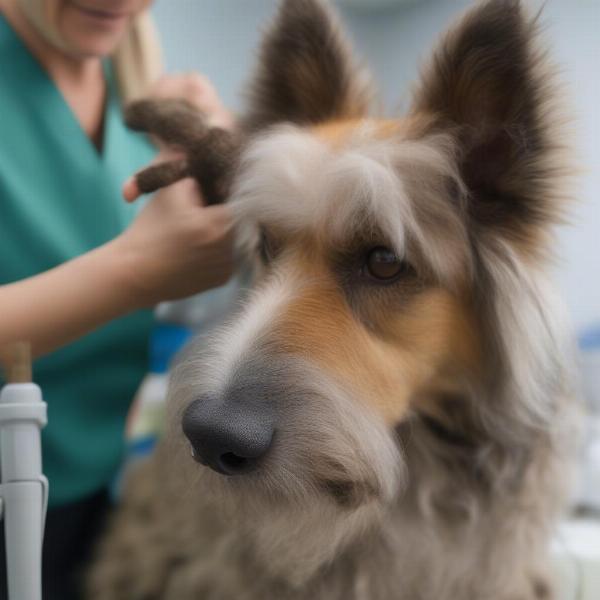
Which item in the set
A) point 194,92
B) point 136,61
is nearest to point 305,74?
point 194,92

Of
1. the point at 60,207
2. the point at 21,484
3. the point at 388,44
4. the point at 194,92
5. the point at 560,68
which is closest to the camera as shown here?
the point at 21,484

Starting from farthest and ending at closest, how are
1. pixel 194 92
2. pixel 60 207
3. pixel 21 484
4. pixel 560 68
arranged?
pixel 194 92 < pixel 60 207 < pixel 560 68 < pixel 21 484

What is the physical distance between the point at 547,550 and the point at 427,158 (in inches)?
21.7

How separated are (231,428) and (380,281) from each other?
225 mm

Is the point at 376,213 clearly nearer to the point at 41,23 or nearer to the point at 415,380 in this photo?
the point at 415,380

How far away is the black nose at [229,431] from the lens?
610 millimetres

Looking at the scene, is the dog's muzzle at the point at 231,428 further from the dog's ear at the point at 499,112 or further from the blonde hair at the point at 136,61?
the blonde hair at the point at 136,61

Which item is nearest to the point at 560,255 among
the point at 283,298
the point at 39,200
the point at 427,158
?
the point at 427,158

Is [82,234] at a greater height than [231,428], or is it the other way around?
[82,234]

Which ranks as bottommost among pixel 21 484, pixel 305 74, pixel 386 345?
pixel 386 345

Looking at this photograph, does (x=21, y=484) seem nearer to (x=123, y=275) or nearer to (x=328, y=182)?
(x=123, y=275)

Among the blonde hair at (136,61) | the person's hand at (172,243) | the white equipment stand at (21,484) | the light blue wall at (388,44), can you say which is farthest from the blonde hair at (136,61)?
the white equipment stand at (21,484)

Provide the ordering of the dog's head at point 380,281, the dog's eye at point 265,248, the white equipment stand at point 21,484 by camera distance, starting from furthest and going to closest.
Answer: the dog's eye at point 265,248 → the dog's head at point 380,281 → the white equipment stand at point 21,484

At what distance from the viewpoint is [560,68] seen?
70cm
